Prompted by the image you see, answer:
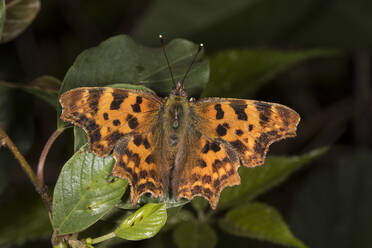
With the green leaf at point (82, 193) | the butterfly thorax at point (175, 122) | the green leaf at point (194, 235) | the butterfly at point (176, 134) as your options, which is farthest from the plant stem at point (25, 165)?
the green leaf at point (194, 235)

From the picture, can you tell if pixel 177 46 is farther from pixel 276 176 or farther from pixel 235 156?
pixel 276 176

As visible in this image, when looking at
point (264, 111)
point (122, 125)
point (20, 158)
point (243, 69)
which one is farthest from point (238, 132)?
point (20, 158)

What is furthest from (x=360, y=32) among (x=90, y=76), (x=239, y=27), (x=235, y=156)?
→ (x=90, y=76)

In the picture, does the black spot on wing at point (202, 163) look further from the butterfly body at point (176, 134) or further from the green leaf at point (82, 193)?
the green leaf at point (82, 193)

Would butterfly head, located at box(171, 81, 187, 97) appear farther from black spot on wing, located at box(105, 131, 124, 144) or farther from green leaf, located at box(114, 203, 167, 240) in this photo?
green leaf, located at box(114, 203, 167, 240)

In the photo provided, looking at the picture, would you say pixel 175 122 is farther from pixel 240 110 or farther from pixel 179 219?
pixel 179 219

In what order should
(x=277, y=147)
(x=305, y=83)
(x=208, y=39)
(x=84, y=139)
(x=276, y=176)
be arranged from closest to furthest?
1. (x=84, y=139)
2. (x=276, y=176)
3. (x=208, y=39)
4. (x=277, y=147)
5. (x=305, y=83)
